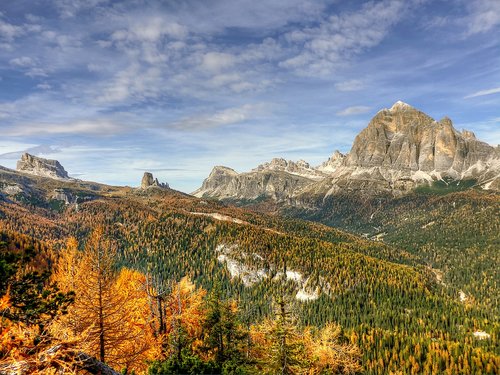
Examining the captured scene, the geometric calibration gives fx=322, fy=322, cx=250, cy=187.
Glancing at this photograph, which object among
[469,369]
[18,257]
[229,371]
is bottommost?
[469,369]

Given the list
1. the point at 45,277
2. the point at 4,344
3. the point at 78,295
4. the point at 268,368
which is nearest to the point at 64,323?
the point at 78,295

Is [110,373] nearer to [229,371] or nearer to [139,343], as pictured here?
[229,371]

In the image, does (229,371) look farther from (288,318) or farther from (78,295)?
(78,295)

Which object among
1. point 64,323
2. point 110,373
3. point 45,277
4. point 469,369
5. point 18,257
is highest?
point 18,257

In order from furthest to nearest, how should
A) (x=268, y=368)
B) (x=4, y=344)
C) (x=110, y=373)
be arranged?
(x=268, y=368) < (x=110, y=373) < (x=4, y=344)

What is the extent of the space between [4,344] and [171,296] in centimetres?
3792

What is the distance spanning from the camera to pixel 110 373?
12.6 metres

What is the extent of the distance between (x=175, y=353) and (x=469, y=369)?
16852 centimetres

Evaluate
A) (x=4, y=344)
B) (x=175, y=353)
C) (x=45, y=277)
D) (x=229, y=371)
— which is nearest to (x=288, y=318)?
(x=229, y=371)

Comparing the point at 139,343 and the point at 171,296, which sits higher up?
the point at 171,296

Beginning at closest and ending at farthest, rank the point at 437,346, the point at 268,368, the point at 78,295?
the point at 78,295
the point at 268,368
the point at 437,346

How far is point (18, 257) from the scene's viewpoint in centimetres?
2289

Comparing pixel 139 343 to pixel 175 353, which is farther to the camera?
pixel 139 343

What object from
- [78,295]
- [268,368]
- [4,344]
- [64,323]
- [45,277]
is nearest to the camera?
[4,344]
